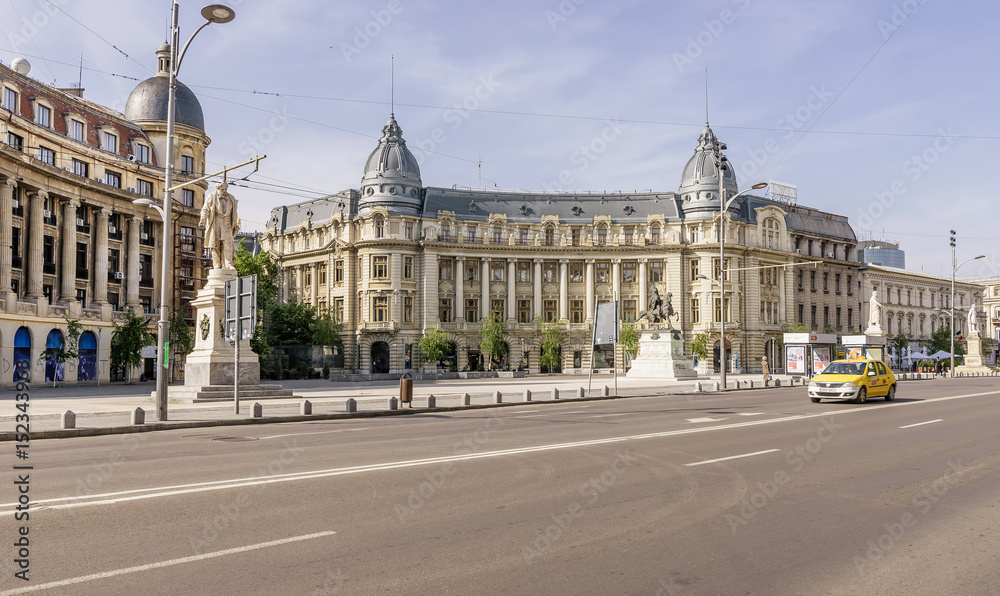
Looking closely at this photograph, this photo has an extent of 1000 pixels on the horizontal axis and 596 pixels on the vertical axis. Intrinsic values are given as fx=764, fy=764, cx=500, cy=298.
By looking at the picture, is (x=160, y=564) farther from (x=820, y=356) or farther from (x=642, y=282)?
(x=642, y=282)

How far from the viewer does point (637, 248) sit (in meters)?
80.8

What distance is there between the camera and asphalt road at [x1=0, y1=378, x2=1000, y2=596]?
18.5 ft

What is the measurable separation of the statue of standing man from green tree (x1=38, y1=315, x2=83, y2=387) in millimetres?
24616

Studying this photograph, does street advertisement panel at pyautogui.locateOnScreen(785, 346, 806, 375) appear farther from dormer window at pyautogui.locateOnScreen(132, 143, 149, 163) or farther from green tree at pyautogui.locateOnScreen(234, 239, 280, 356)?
dormer window at pyautogui.locateOnScreen(132, 143, 149, 163)

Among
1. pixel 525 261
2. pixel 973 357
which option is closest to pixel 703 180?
pixel 525 261

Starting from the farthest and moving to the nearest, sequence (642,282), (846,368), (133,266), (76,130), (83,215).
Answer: (642,282) → (133,266) → (83,215) → (76,130) → (846,368)

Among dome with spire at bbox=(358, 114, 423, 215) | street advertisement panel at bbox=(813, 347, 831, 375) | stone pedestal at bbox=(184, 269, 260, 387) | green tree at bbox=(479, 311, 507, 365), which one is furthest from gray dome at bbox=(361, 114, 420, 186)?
stone pedestal at bbox=(184, 269, 260, 387)

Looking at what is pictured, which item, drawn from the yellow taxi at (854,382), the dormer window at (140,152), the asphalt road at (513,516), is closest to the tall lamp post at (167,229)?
the asphalt road at (513,516)

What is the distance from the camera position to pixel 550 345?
76.3m

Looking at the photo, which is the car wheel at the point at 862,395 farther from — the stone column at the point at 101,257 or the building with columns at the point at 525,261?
the building with columns at the point at 525,261

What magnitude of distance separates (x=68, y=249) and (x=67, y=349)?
7.03 m

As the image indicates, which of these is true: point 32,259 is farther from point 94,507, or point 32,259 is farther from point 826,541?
point 826,541

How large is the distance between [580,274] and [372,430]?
6661 cm

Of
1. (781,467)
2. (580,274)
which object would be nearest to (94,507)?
(781,467)
